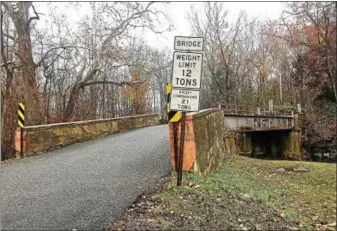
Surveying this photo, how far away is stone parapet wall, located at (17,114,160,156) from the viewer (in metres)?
9.91

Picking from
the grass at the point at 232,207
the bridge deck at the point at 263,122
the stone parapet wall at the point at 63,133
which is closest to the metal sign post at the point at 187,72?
the grass at the point at 232,207

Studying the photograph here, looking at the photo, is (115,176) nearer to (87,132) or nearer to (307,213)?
(307,213)

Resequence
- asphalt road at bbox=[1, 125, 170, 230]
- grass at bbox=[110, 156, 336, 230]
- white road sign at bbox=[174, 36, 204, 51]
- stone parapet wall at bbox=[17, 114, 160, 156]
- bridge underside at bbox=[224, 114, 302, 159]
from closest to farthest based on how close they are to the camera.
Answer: asphalt road at bbox=[1, 125, 170, 230]
grass at bbox=[110, 156, 336, 230]
white road sign at bbox=[174, 36, 204, 51]
stone parapet wall at bbox=[17, 114, 160, 156]
bridge underside at bbox=[224, 114, 302, 159]

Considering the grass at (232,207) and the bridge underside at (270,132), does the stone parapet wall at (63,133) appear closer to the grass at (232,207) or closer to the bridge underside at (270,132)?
the grass at (232,207)

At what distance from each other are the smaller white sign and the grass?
1239mm

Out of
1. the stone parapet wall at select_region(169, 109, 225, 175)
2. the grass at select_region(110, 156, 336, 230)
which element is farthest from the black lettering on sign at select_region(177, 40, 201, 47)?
the grass at select_region(110, 156, 336, 230)

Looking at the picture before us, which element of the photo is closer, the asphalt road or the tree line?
the asphalt road

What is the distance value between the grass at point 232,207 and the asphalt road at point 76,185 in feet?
1.31

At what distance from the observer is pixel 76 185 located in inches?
236

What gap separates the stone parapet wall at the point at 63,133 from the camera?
390 inches

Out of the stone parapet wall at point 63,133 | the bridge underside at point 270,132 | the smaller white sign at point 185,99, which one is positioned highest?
the smaller white sign at point 185,99

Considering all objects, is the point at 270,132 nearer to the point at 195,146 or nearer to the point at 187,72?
the point at 195,146

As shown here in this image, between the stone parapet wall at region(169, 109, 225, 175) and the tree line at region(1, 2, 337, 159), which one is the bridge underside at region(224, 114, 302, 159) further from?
the stone parapet wall at region(169, 109, 225, 175)

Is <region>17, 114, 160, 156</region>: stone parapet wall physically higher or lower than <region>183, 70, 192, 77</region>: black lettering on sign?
lower
